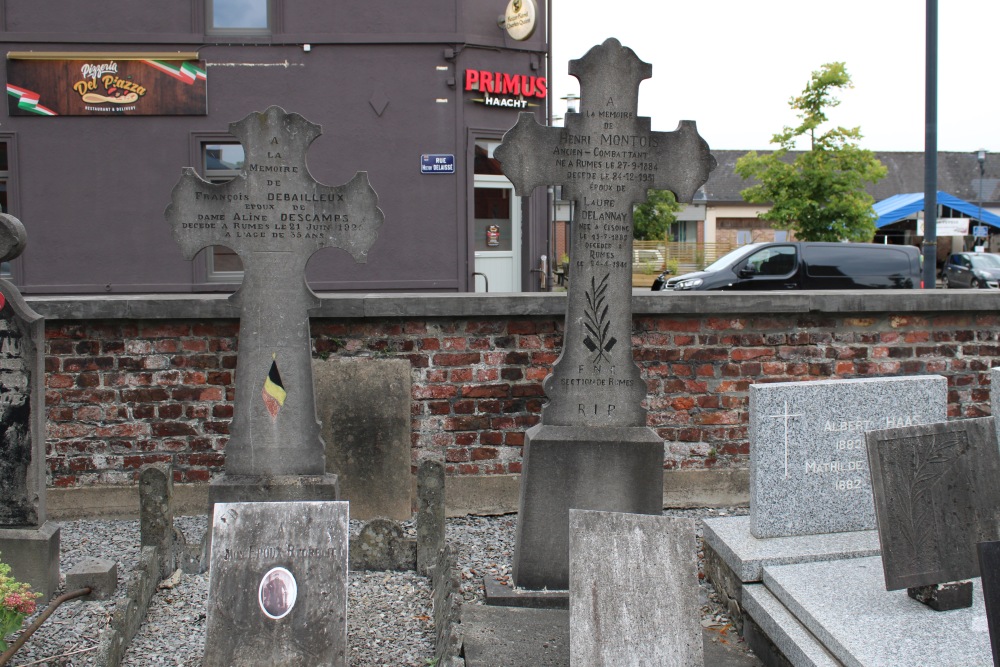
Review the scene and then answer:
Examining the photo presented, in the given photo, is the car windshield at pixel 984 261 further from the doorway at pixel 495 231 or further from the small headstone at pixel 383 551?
the small headstone at pixel 383 551

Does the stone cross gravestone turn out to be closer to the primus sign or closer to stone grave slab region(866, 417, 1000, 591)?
stone grave slab region(866, 417, 1000, 591)

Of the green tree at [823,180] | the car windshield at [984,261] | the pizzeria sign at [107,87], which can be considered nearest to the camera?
the pizzeria sign at [107,87]

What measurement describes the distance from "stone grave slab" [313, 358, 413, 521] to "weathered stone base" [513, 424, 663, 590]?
1.44 m

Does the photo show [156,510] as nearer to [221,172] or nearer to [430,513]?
[430,513]

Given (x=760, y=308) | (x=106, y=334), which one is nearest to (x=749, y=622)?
(x=760, y=308)

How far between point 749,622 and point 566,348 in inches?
62.9

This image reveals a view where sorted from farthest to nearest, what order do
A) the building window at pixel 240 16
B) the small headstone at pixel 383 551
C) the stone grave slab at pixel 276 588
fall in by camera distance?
the building window at pixel 240 16 → the small headstone at pixel 383 551 → the stone grave slab at pixel 276 588

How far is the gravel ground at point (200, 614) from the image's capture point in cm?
407

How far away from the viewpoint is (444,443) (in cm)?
619

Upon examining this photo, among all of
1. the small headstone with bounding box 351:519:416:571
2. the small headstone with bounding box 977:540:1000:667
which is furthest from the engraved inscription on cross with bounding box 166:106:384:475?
the small headstone with bounding box 977:540:1000:667

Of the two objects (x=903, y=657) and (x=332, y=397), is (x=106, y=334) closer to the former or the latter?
(x=332, y=397)

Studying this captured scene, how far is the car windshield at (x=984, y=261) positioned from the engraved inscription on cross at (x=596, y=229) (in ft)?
87.8

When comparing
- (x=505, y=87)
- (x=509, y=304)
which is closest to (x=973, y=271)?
(x=505, y=87)

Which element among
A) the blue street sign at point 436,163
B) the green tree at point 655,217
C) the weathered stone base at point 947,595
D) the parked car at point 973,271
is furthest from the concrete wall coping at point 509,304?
the green tree at point 655,217
